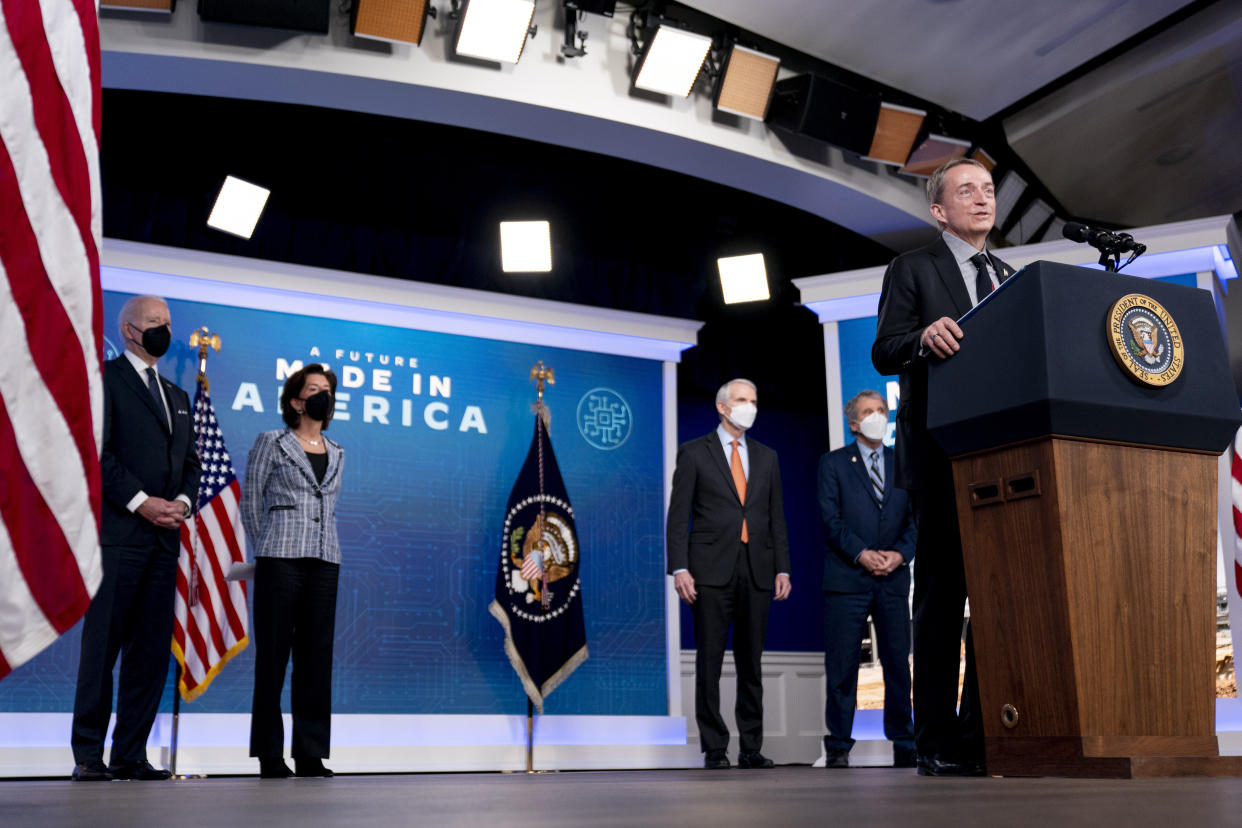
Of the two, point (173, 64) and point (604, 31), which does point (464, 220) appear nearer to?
point (604, 31)

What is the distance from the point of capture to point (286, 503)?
11.6 feet

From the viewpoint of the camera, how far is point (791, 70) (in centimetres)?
547

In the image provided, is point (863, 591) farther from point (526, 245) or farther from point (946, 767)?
point (946, 767)

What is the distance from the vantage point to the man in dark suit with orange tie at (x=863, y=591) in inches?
177

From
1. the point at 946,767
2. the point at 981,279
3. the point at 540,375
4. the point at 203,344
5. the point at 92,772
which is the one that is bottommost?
the point at 92,772

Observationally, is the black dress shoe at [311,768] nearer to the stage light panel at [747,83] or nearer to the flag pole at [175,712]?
the flag pole at [175,712]

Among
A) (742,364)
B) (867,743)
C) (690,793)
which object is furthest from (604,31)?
(690,793)

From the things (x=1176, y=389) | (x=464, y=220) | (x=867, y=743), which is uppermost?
(x=464, y=220)

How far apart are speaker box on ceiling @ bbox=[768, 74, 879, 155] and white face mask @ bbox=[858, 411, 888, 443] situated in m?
1.33

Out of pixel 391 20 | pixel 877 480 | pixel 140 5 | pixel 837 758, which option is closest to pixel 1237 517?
pixel 877 480

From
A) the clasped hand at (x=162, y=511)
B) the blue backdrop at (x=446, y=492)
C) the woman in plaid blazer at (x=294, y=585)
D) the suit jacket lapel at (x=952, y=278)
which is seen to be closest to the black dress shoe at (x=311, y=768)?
the woman in plaid blazer at (x=294, y=585)

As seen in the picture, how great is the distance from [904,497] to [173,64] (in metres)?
3.10

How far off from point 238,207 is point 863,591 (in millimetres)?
2901

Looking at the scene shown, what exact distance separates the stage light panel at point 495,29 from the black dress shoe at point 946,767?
3251 millimetres
